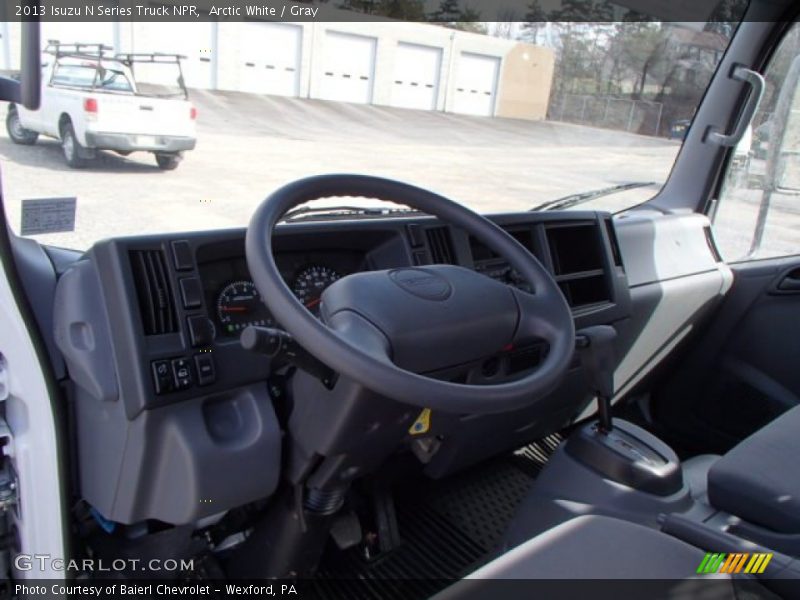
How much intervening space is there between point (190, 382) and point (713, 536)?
1115mm

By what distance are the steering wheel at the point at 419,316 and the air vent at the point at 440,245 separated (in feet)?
1.66

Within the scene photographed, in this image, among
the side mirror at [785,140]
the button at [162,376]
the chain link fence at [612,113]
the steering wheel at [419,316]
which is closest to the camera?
the steering wheel at [419,316]

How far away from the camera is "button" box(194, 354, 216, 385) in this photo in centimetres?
150

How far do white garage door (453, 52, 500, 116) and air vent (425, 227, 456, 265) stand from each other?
0.48m

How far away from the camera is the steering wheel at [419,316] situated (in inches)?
40.7

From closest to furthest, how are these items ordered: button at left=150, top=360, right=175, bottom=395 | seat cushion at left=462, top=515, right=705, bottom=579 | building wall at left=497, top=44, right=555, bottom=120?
seat cushion at left=462, top=515, right=705, bottom=579, button at left=150, top=360, right=175, bottom=395, building wall at left=497, top=44, right=555, bottom=120

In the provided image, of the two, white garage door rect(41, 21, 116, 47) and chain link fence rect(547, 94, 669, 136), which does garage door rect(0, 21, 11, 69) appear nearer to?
white garage door rect(41, 21, 116, 47)

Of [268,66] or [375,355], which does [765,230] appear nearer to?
[268,66]

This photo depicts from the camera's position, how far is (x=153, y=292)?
4.78 ft

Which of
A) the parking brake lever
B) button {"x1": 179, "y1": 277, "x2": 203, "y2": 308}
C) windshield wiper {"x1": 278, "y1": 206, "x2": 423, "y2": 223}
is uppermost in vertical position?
windshield wiper {"x1": 278, "y1": 206, "x2": 423, "y2": 223}

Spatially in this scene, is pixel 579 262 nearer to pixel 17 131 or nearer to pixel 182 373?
pixel 182 373

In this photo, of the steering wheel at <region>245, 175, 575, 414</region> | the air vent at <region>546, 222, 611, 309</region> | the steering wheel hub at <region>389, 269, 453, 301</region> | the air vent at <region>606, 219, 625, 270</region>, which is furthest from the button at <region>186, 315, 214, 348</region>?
the air vent at <region>606, 219, 625, 270</region>

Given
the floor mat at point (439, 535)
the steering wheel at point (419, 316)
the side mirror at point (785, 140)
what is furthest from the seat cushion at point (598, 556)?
the side mirror at point (785, 140)

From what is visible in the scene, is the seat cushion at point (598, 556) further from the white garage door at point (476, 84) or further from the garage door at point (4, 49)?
the white garage door at point (476, 84)
